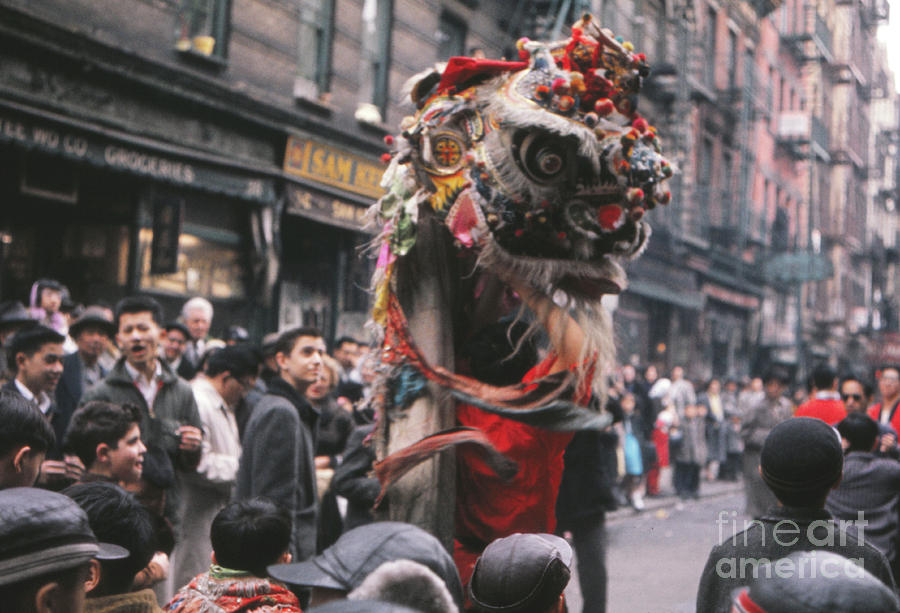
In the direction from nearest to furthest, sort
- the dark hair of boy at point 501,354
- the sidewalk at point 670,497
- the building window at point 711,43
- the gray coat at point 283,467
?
the dark hair of boy at point 501,354
the gray coat at point 283,467
the sidewalk at point 670,497
the building window at point 711,43

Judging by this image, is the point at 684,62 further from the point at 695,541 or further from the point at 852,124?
the point at 852,124

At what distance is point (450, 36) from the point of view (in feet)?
55.8

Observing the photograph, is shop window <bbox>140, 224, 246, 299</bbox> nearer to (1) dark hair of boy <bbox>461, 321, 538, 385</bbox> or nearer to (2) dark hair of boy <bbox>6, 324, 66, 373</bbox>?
(2) dark hair of boy <bbox>6, 324, 66, 373</bbox>

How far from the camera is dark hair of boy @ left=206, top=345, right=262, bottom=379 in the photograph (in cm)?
621

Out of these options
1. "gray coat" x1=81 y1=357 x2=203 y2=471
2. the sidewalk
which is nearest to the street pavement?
the sidewalk

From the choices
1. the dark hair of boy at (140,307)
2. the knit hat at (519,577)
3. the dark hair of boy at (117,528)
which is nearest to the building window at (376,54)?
the dark hair of boy at (140,307)

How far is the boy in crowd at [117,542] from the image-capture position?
2912 millimetres

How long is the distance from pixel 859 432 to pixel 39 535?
4.85 metres

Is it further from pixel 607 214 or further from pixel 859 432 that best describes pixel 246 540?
pixel 859 432

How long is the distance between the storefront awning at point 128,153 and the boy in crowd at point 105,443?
5.79 m

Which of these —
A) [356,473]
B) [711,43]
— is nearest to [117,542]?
[356,473]

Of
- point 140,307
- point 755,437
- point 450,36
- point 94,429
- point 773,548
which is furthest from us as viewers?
point 450,36

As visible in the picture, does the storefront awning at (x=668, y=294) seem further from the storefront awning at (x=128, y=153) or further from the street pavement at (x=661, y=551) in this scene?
the storefront awning at (x=128, y=153)

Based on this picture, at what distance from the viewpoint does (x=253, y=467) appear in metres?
4.99
